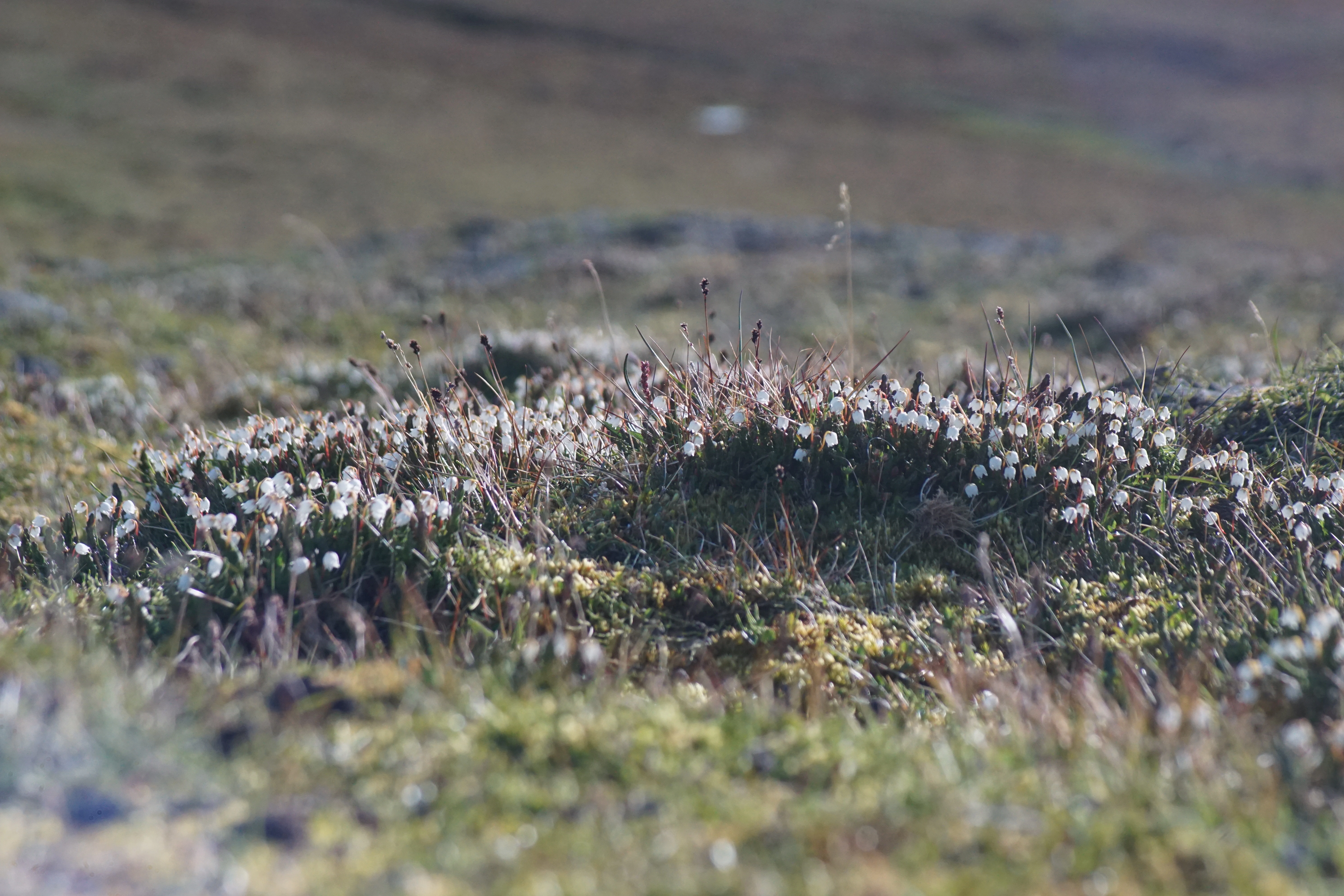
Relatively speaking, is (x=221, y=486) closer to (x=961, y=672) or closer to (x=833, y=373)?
(x=833, y=373)

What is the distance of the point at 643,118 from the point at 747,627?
43.6 meters

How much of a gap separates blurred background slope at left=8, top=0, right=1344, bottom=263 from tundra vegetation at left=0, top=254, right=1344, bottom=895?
18183 mm

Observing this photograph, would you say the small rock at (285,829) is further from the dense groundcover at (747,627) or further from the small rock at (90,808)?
the small rock at (90,808)

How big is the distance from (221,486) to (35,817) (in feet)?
8.28

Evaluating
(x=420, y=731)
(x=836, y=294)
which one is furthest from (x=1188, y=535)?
(x=836, y=294)

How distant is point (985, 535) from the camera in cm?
380

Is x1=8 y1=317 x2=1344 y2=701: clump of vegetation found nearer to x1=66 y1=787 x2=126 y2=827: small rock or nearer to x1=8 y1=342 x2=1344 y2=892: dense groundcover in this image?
x1=8 y1=342 x2=1344 y2=892: dense groundcover

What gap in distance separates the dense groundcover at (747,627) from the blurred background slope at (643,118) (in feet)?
59.7


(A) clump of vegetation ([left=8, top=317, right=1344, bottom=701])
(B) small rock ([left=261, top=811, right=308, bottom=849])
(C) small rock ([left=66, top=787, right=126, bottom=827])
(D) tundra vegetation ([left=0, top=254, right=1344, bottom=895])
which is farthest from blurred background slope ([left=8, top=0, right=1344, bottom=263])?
(B) small rock ([left=261, top=811, right=308, bottom=849])

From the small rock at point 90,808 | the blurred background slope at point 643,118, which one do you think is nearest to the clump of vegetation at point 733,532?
the small rock at point 90,808

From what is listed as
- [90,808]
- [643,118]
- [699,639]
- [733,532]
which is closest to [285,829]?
[90,808]

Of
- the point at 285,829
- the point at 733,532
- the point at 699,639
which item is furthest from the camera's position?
the point at 733,532

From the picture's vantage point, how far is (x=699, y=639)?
163 inches

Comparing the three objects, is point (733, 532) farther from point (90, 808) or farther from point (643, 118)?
point (643, 118)
